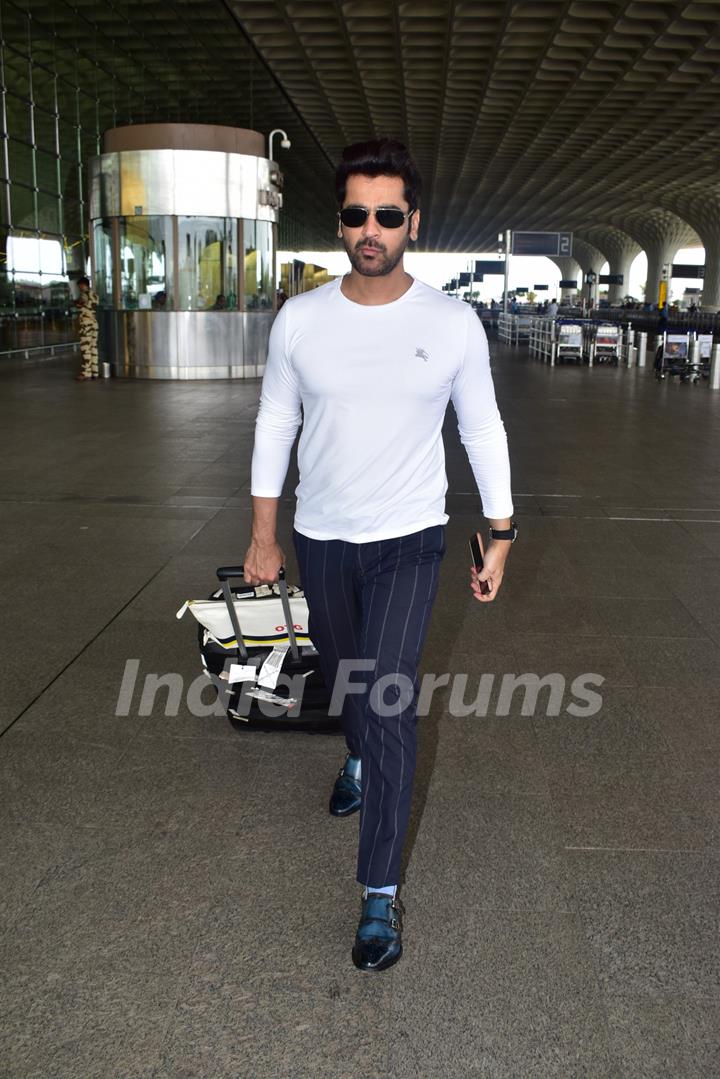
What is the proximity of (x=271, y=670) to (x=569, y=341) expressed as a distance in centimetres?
2550

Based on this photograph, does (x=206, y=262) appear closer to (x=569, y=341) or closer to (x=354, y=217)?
(x=569, y=341)

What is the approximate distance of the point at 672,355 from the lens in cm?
2311

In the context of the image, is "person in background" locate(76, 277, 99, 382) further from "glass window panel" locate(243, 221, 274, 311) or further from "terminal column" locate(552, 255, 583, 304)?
"terminal column" locate(552, 255, 583, 304)

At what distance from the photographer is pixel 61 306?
30531 mm

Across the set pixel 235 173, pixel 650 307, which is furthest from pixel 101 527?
pixel 650 307

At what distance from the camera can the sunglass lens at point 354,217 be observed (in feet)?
8.55

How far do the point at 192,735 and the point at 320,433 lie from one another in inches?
64.8

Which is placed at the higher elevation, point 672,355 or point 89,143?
point 89,143

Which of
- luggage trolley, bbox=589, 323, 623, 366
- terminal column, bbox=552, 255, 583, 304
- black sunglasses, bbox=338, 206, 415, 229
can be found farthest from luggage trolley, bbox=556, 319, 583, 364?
terminal column, bbox=552, 255, 583, 304

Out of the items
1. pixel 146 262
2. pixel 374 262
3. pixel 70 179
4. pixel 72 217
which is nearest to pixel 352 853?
pixel 374 262

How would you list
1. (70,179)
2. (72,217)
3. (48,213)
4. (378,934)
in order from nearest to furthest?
1. (378,934)
2. (48,213)
3. (70,179)
4. (72,217)

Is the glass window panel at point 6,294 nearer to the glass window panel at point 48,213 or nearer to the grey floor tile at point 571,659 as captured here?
the glass window panel at point 48,213

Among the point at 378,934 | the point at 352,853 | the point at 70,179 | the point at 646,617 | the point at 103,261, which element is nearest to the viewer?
the point at 378,934

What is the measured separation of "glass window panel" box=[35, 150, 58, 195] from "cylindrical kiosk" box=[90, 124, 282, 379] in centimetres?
702
